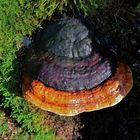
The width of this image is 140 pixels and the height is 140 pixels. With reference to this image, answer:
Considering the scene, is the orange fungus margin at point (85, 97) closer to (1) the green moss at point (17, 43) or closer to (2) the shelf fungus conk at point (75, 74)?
(2) the shelf fungus conk at point (75, 74)

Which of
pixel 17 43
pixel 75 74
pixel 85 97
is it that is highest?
pixel 17 43

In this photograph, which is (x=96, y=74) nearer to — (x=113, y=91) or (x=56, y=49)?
(x=113, y=91)

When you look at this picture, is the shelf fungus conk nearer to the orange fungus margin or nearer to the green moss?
the orange fungus margin

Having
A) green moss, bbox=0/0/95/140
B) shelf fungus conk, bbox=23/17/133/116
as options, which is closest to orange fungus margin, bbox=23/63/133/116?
shelf fungus conk, bbox=23/17/133/116

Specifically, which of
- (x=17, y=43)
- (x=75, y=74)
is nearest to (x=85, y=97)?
(x=75, y=74)

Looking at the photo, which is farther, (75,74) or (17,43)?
(17,43)

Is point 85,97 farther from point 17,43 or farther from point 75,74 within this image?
point 17,43

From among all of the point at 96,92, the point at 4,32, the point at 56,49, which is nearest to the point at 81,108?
the point at 96,92

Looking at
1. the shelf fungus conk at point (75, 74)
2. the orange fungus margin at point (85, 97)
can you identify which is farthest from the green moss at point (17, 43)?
the orange fungus margin at point (85, 97)
